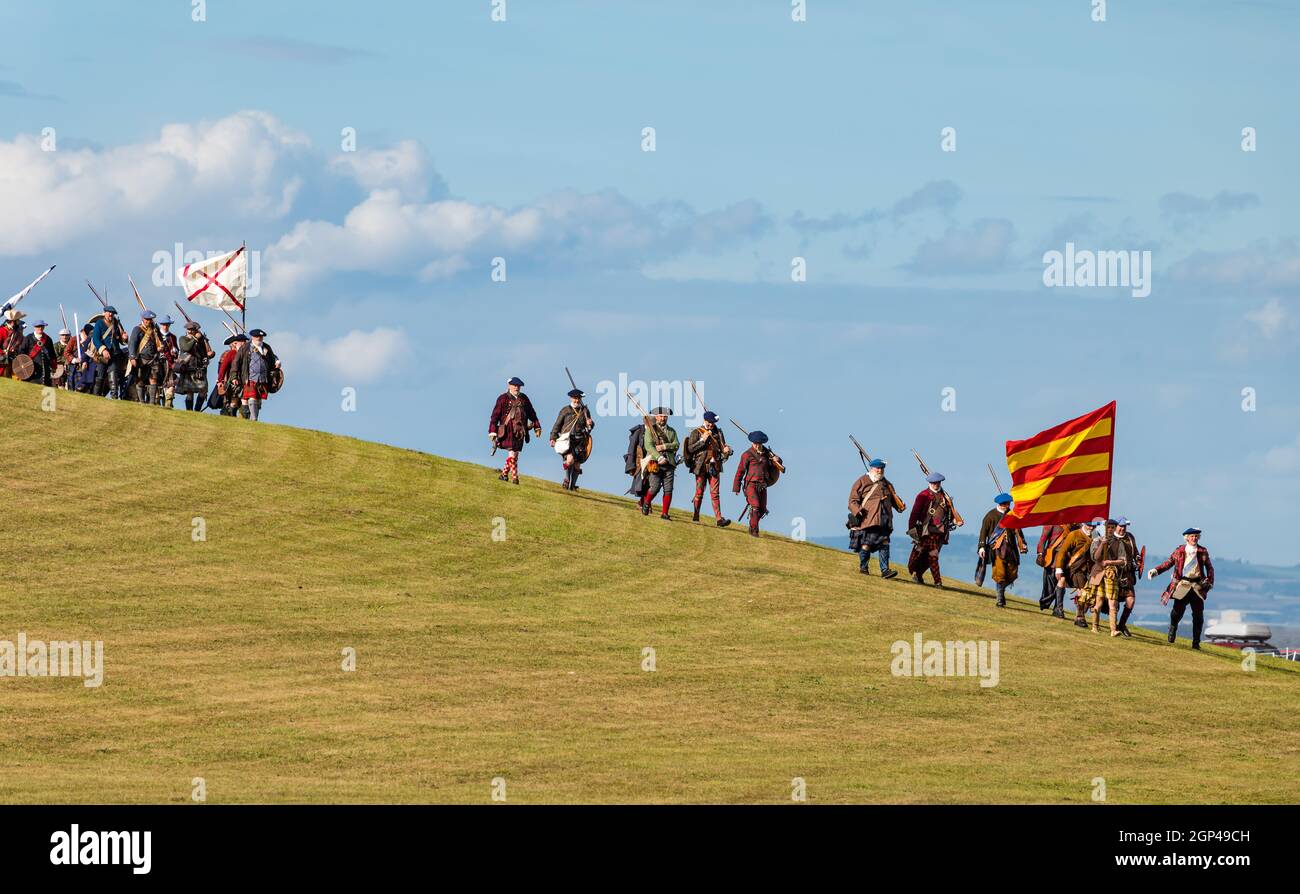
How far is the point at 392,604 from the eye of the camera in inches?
1238

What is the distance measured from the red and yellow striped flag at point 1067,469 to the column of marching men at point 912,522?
0.54 meters

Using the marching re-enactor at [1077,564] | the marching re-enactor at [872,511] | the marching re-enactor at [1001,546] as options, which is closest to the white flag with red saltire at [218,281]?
the marching re-enactor at [872,511]

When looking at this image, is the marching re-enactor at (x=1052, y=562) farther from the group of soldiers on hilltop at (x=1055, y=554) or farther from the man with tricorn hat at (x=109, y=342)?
the man with tricorn hat at (x=109, y=342)

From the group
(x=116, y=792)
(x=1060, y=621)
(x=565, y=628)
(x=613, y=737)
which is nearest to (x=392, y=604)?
(x=565, y=628)

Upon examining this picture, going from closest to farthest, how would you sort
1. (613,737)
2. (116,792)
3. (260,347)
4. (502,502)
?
(116,792), (613,737), (502,502), (260,347)

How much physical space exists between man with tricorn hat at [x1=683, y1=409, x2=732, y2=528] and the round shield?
17.0 m

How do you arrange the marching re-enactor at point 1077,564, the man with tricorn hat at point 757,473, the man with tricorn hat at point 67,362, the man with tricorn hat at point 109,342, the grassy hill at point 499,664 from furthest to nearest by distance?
1. the man with tricorn hat at point 67,362
2. the man with tricorn hat at point 109,342
3. the man with tricorn hat at point 757,473
4. the marching re-enactor at point 1077,564
5. the grassy hill at point 499,664

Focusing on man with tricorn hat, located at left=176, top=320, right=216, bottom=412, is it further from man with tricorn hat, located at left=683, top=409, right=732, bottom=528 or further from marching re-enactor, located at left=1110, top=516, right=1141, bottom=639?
marching re-enactor, located at left=1110, top=516, right=1141, bottom=639

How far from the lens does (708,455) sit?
4266 cm

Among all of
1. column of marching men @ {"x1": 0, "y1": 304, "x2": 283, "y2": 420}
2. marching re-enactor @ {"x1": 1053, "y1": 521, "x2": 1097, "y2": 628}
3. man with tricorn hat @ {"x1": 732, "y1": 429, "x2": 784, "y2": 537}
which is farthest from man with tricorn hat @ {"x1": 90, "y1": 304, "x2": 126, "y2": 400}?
marching re-enactor @ {"x1": 1053, "y1": 521, "x2": 1097, "y2": 628}

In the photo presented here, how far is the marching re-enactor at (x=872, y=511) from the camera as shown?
129 ft

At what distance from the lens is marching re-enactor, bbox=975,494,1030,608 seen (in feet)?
130
